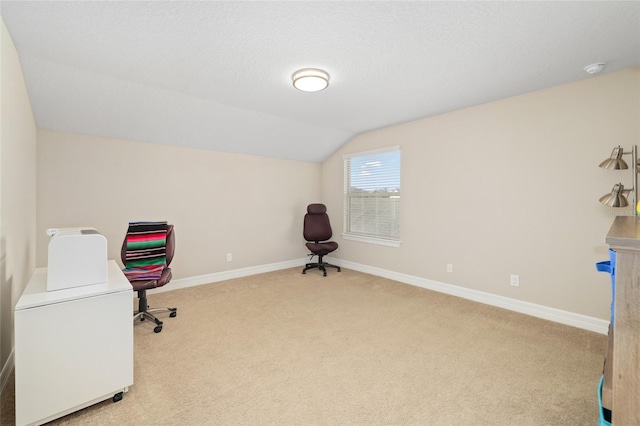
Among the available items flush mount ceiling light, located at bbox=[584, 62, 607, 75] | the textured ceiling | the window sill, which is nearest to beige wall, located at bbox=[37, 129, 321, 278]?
the textured ceiling

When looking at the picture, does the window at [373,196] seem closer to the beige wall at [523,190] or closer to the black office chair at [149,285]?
the beige wall at [523,190]

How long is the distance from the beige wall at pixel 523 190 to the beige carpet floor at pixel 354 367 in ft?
1.55

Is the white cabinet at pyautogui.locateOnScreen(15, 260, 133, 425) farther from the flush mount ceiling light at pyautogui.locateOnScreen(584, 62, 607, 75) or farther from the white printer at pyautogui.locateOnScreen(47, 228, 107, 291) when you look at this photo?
the flush mount ceiling light at pyautogui.locateOnScreen(584, 62, 607, 75)

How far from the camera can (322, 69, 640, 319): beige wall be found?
2.68 m

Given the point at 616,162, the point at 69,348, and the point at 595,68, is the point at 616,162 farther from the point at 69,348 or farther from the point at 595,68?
the point at 69,348

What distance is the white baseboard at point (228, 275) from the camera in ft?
12.9

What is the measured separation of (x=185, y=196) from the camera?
13.2ft

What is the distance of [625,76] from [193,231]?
16.2 feet

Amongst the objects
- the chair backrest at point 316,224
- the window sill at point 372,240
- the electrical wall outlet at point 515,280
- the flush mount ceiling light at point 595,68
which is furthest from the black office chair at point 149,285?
the flush mount ceiling light at point 595,68

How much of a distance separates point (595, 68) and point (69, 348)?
430 centimetres

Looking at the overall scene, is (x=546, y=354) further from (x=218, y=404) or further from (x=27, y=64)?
(x=27, y=64)

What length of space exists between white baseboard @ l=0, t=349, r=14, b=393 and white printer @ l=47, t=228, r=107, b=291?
0.76m

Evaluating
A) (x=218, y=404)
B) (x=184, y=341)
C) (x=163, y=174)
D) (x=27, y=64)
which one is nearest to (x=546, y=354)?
(x=218, y=404)

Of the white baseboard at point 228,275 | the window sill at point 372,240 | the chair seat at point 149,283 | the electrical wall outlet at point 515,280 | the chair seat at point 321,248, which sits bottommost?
the white baseboard at point 228,275
